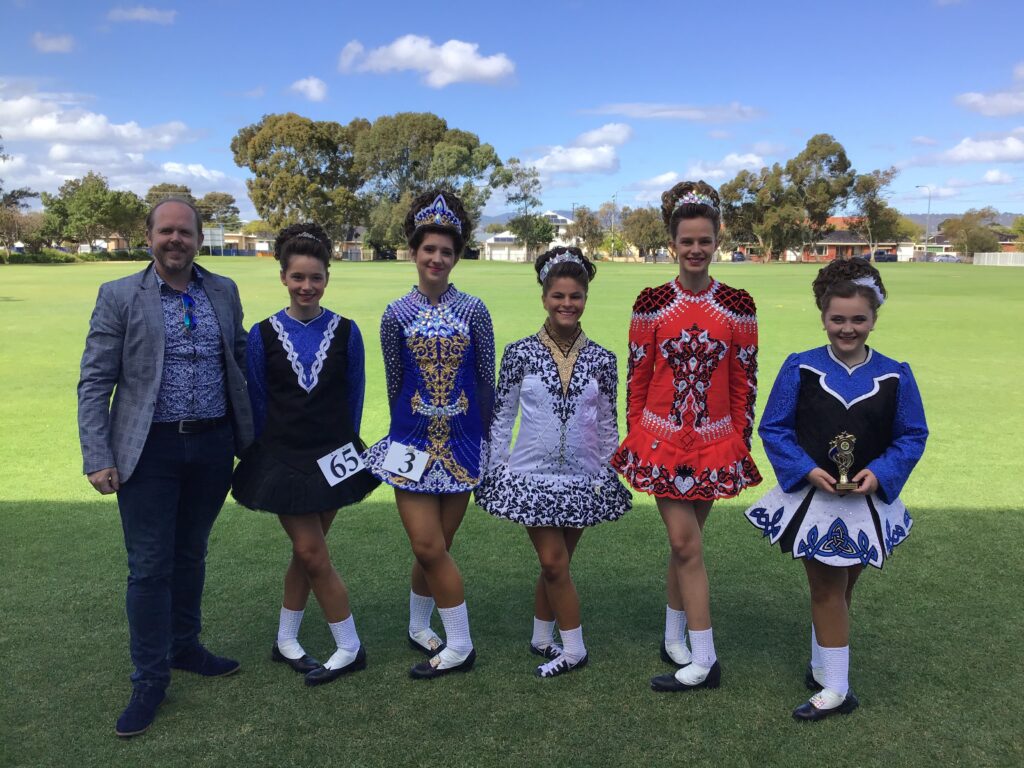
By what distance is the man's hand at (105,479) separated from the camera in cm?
294

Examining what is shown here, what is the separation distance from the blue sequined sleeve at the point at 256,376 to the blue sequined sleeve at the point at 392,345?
489 mm

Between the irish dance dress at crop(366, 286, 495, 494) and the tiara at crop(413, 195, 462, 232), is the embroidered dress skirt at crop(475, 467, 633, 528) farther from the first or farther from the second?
the tiara at crop(413, 195, 462, 232)

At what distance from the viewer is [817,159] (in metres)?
67.4

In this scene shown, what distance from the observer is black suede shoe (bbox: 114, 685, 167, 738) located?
285 centimetres

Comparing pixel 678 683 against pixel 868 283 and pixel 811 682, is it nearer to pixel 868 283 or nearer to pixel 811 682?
pixel 811 682

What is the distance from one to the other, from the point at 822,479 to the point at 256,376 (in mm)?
2216

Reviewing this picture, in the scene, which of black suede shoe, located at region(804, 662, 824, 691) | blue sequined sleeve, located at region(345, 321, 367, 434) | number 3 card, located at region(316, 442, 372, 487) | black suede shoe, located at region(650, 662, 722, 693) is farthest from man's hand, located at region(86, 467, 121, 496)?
black suede shoe, located at region(804, 662, 824, 691)

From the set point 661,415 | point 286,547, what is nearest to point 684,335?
point 661,415

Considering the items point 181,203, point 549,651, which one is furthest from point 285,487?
point 549,651

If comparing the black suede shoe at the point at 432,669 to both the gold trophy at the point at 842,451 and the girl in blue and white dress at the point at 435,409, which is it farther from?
the gold trophy at the point at 842,451

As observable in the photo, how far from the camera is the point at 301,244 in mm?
3252

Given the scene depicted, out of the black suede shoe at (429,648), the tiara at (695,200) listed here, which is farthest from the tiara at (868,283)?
the black suede shoe at (429,648)

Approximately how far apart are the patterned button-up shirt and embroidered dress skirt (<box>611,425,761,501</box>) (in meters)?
1.67

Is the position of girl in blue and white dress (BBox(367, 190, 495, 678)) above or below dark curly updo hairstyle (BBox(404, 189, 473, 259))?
below
